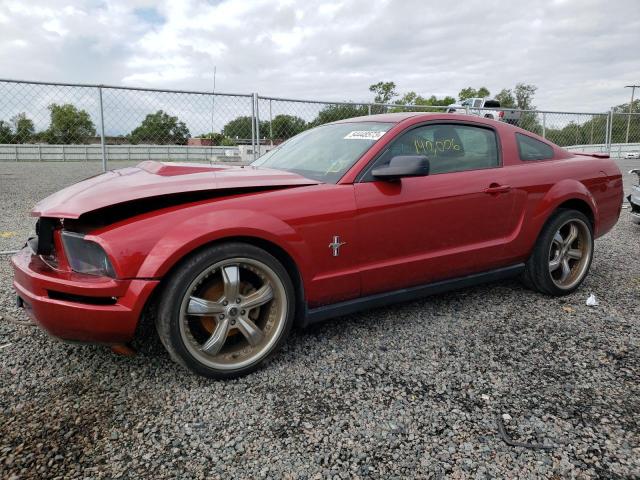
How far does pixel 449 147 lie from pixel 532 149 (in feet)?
2.82

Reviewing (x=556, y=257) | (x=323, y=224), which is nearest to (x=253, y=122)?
(x=556, y=257)

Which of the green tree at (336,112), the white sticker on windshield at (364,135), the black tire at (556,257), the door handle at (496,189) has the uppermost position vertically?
the green tree at (336,112)

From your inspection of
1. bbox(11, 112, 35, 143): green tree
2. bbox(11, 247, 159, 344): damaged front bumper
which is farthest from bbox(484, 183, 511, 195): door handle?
bbox(11, 112, 35, 143): green tree

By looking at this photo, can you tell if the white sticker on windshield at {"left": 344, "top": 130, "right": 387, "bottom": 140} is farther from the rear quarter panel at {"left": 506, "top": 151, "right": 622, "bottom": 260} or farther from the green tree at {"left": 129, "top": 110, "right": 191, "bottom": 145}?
the green tree at {"left": 129, "top": 110, "right": 191, "bottom": 145}

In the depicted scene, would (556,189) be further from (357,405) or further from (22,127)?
(22,127)

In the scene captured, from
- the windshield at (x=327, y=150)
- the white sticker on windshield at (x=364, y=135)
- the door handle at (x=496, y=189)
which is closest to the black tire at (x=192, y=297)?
the windshield at (x=327, y=150)

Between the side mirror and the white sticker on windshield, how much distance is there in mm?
343

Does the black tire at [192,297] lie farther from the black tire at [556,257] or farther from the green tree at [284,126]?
the green tree at [284,126]

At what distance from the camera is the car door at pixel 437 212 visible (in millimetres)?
2789

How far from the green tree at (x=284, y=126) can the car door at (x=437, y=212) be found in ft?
15.6

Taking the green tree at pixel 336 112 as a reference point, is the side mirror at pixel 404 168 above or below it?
below

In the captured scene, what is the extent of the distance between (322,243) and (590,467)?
1.56 metres

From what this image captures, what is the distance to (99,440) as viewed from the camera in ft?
6.38

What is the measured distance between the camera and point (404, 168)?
8.75 feet
